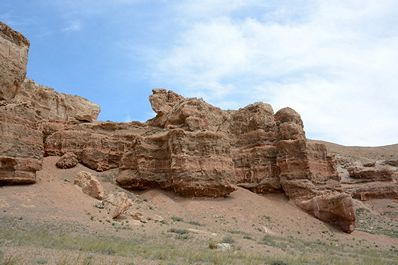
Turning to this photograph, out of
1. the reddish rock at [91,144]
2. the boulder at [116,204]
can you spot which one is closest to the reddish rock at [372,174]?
the reddish rock at [91,144]

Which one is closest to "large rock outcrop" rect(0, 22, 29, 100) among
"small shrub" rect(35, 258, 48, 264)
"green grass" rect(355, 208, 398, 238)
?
"small shrub" rect(35, 258, 48, 264)

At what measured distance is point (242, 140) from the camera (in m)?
36.6

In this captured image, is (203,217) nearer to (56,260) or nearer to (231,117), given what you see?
(231,117)

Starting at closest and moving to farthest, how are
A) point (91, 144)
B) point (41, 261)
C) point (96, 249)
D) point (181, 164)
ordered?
point (41, 261)
point (96, 249)
point (181, 164)
point (91, 144)

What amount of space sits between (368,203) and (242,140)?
19.1 m

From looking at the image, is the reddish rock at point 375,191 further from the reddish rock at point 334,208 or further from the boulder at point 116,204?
the boulder at point 116,204

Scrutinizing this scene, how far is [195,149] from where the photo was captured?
95.7 feet

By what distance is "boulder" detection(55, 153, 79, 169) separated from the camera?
30438 mm

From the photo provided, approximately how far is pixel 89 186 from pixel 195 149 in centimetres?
832

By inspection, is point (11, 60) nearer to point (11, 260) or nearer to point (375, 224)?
point (11, 260)

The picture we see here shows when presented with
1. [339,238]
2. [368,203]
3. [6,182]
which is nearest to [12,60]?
[6,182]

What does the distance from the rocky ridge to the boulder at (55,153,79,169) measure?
0.62ft

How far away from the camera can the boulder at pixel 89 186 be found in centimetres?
2408

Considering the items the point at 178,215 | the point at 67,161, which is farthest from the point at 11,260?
the point at 67,161
